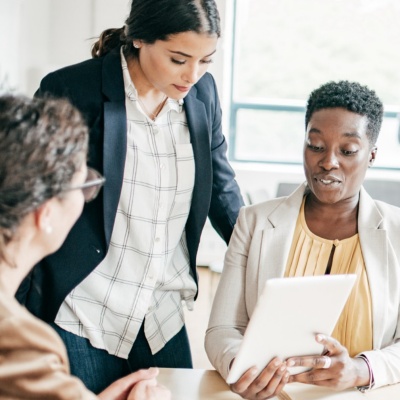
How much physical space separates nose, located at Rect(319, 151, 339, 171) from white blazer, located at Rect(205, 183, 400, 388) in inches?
5.6

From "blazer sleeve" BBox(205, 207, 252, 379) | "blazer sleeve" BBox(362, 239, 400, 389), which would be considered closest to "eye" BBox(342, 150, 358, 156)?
"blazer sleeve" BBox(205, 207, 252, 379)

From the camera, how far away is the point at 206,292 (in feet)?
16.9

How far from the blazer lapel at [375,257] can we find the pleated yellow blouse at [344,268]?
16mm

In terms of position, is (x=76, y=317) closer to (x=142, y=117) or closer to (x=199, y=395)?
(x=199, y=395)

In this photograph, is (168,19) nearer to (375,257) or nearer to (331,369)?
(375,257)

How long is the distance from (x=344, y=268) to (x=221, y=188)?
442 mm

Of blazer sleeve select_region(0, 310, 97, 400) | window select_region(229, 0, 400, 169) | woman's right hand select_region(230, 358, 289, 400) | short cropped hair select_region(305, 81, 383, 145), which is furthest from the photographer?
window select_region(229, 0, 400, 169)

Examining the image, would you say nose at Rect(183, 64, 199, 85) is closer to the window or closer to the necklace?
the necklace

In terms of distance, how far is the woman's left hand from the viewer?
153 centimetres

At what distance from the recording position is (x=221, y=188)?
Answer: 6.60ft

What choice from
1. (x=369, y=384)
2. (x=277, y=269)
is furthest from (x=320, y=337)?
(x=277, y=269)

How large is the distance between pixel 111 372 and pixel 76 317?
17cm

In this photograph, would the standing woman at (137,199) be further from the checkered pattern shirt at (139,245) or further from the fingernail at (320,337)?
the fingernail at (320,337)

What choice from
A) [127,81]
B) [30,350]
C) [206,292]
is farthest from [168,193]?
[206,292]
